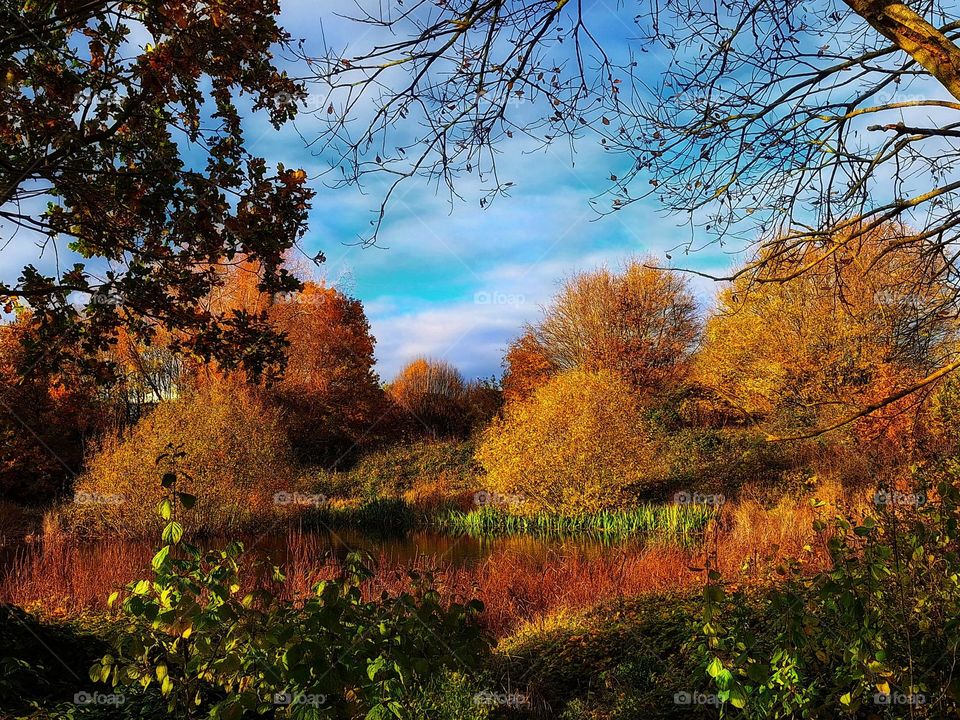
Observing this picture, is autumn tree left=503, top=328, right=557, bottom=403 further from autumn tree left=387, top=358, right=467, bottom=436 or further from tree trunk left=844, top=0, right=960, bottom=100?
tree trunk left=844, top=0, right=960, bottom=100

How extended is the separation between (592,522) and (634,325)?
1324 cm

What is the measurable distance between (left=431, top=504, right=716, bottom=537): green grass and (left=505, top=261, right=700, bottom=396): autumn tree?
35.7 feet

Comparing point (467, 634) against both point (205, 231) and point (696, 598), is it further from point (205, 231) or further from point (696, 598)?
point (696, 598)

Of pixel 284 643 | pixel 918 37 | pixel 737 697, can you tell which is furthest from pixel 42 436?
pixel 918 37

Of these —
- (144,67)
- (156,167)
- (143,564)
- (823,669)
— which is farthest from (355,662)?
(143,564)

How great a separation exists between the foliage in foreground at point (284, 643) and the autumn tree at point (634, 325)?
2307cm

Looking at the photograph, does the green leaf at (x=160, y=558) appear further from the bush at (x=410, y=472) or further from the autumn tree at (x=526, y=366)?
the autumn tree at (x=526, y=366)

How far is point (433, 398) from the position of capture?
1266 inches

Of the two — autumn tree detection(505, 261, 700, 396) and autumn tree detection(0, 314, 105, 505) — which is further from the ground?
autumn tree detection(505, 261, 700, 396)

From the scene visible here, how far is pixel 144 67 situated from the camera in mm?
4672

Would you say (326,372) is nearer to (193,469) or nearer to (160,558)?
(193,469)

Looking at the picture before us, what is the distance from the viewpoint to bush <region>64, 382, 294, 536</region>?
1400 cm

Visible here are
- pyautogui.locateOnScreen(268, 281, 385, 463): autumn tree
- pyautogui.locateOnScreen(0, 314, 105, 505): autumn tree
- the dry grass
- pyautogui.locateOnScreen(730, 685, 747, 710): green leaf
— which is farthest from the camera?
pyautogui.locateOnScreen(268, 281, 385, 463): autumn tree

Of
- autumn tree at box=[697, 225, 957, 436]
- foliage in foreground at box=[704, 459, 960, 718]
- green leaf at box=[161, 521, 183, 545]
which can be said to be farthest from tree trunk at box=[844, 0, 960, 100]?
autumn tree at box=[697, 225, 957, 436]
